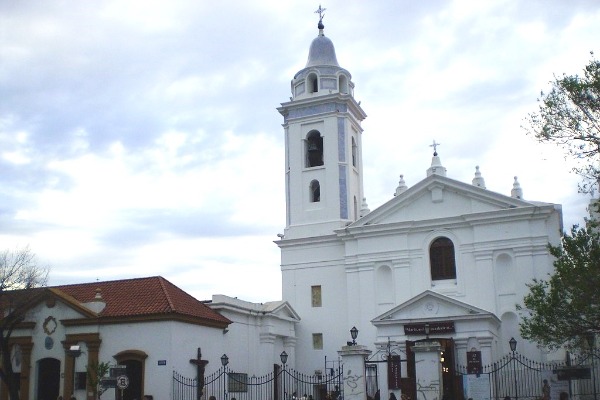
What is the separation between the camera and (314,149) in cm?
4050

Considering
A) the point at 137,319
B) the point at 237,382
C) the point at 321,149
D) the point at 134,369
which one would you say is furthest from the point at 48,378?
the point at 321,149

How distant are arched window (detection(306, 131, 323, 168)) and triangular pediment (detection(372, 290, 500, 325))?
11012 millimetres

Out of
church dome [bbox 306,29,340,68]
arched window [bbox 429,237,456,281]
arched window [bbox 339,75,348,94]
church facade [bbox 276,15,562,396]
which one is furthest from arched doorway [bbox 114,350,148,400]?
church dome [bbox 306,29,340,68]

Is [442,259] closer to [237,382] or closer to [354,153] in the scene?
[354,153]

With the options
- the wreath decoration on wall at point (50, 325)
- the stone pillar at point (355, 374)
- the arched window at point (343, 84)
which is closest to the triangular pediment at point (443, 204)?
the arched window at point (343, 84)

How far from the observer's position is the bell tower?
129ft

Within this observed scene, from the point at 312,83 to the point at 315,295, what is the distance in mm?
11759

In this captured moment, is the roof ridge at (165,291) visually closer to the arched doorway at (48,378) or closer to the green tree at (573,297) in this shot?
the arched doorway at (48,378)

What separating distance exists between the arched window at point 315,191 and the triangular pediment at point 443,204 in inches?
146

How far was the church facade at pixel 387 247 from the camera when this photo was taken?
106 feet

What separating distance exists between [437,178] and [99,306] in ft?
55.8

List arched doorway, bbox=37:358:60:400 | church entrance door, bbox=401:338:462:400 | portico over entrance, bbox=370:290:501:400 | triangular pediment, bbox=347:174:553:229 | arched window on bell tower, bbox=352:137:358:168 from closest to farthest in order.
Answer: arched doorway, bbox=37:358:60:400, church entrance door, bbox=401:338:462:400, portico over entrance, bbox=370:290:501:400, triangular pediment, bbox=347:174:553:229, arched window on bell tower, bbox=352:137:358:168

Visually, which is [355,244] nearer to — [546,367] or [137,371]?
[546,367]

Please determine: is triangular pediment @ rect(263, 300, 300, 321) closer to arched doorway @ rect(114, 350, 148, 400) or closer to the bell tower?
the bell tower
